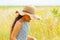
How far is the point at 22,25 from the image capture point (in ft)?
5.14

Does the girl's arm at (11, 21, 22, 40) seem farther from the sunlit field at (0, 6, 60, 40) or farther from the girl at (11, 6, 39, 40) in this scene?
the sunlit field at (0, 6, 60, 40)

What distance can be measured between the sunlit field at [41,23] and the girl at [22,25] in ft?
2.21

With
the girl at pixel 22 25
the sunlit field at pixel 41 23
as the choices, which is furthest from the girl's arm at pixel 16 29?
the sunlit field at pixel 41 23

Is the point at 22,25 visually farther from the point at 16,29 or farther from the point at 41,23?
the point at 41,23

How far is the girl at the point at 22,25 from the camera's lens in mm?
1523

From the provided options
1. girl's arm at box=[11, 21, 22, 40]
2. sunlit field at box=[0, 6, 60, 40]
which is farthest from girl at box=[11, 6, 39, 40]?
sunlit field at box=[0, 6, 60, 40]

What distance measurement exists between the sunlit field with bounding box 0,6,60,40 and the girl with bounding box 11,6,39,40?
67cm

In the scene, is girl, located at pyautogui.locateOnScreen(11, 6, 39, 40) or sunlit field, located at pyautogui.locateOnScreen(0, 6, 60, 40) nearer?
girl, located at pyautogui.locateOnScreen(11, 6, 39, 40)

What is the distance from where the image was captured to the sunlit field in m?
2.26

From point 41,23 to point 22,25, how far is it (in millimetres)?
789

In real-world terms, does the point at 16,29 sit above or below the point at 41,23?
above

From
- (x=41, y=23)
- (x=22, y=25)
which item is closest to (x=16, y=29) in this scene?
(x=22, y=25)

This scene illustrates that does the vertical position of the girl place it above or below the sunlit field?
above
